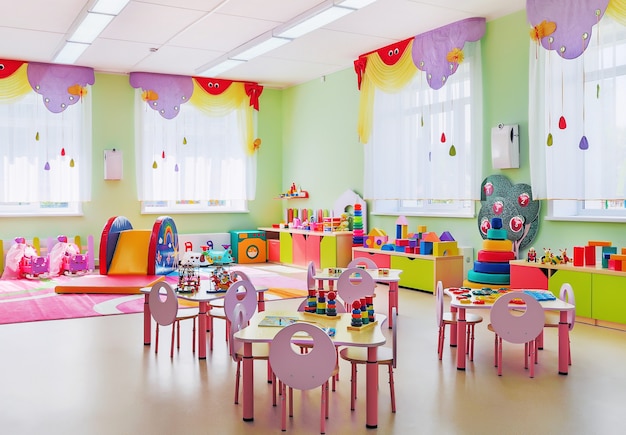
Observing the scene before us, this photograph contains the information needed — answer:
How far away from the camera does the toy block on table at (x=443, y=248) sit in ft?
26.4

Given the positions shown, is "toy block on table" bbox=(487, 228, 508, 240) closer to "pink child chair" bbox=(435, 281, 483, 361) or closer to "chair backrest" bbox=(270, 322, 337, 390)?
"pink child chair" bbox=(435, 281, 483, 361)

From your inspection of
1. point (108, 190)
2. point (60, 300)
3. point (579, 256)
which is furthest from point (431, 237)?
point (108, 190)

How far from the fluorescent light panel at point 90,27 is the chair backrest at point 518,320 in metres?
5.60

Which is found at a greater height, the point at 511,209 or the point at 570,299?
the point at 511,209

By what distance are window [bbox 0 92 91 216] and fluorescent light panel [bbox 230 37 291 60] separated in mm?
3056

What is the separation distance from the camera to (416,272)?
8406mm

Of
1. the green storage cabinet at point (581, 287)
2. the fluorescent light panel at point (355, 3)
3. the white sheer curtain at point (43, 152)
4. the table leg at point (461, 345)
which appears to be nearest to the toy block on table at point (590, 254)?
the green storage cabinet at point (581, 287)

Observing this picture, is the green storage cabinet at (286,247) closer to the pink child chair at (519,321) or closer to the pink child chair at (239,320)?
the pink child chair at (239,320)

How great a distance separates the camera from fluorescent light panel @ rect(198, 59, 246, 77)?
396 inches

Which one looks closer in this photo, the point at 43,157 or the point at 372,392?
the point at 372,392

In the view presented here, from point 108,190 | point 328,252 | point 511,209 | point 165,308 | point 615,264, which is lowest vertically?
point 165,308

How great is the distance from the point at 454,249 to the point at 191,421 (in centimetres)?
519

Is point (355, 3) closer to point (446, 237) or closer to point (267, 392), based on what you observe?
point (446, 237)

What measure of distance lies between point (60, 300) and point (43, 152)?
372cm
